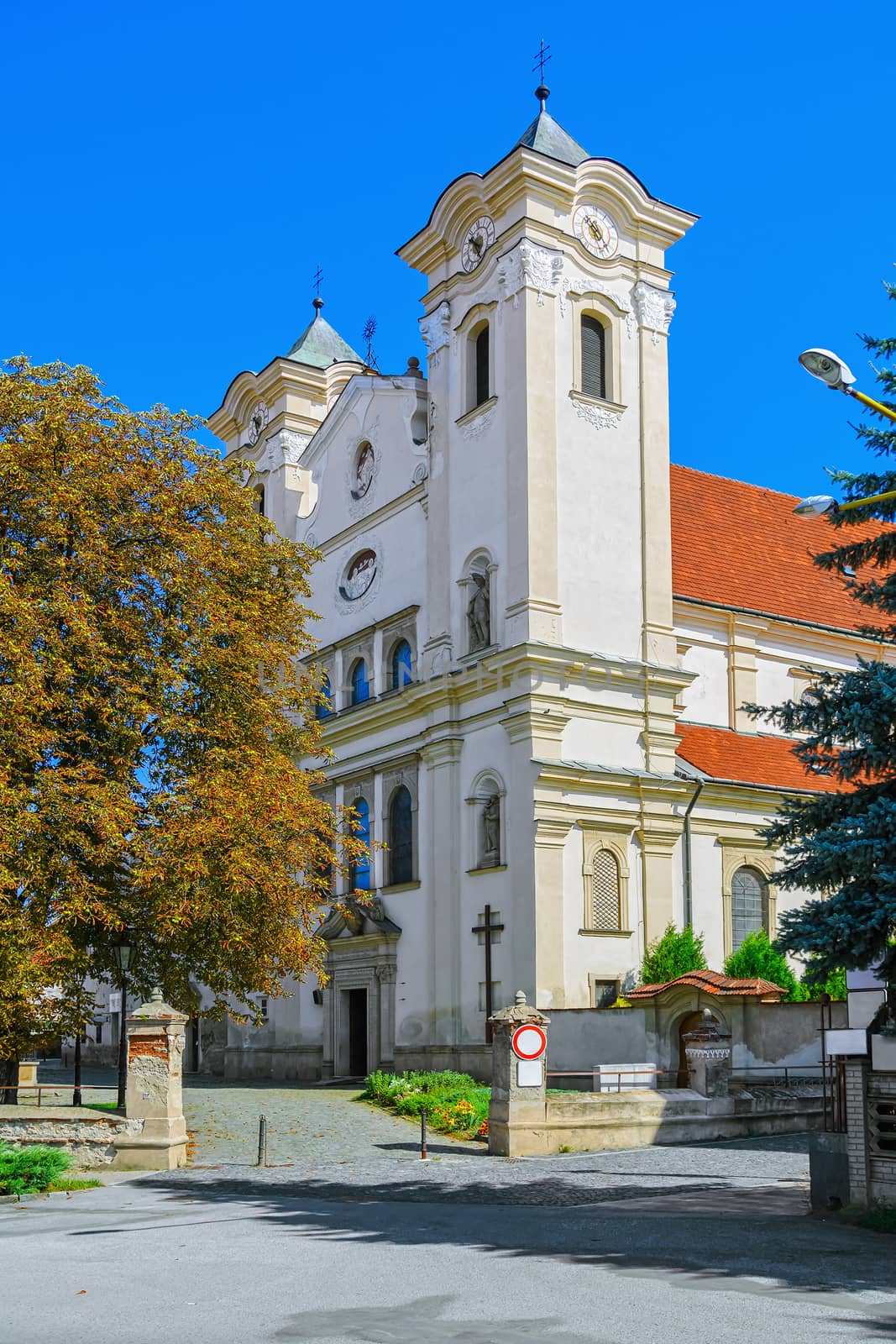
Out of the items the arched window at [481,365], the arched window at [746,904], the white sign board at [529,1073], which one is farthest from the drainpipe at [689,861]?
the white sign board at [529,1073]

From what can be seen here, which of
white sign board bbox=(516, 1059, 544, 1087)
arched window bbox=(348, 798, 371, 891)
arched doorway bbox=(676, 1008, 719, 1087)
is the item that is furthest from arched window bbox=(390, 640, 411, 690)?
white sign board bbox=(516, 1059, 544, 1087)

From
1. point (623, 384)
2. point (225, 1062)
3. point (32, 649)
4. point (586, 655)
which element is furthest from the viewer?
point (225, 1062)

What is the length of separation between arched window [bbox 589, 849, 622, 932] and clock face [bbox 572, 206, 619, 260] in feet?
41.0

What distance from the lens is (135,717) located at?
21.3m

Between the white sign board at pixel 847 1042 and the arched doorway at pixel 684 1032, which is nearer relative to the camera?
the white sign board at pixel 847 1042

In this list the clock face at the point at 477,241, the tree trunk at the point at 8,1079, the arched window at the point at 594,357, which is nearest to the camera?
the tree trunk at the point at 8,1079

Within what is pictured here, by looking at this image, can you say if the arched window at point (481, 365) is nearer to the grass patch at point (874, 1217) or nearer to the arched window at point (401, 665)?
the arched window at point (401, 665)

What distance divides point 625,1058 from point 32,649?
12.2 metres

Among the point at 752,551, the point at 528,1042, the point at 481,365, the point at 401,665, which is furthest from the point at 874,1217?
the point at 752,551

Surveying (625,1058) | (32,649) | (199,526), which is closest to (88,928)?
(32,649)

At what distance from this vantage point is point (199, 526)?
23500mm

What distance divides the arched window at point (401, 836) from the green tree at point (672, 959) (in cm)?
592

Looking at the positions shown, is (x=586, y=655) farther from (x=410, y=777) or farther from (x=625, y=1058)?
(x=625, y=1058)

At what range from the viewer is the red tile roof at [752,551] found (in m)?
35.4
